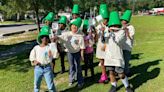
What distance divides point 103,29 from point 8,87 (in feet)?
9.36

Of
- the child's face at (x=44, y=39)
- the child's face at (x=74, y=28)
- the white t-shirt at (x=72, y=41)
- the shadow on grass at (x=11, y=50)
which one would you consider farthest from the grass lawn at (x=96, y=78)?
the shadow on grass at (x=11, y=50)

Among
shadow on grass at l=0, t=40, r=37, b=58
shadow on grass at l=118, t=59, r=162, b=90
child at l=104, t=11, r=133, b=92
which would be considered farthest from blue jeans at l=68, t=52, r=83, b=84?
shadow on grass at l=0, t=40, r=37, b=58

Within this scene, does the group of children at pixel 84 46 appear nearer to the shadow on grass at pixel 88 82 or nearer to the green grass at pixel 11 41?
the shadow on grass at pixel 88 82

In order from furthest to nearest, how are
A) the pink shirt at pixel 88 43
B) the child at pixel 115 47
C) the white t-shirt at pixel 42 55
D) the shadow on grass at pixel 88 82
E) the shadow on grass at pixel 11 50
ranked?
1. the shadow on grass at pixel 11 50
2. the pink shirt at pixel 88 43
3. the shadow on grass at pixel 88 82
4. the child at pixel 115 47
5. the white t-shirt at pixel 42 55

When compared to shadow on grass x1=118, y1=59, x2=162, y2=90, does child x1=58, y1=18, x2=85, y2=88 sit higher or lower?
higher

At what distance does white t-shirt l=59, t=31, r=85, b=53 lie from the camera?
8359 mm

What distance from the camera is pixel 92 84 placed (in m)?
8.77

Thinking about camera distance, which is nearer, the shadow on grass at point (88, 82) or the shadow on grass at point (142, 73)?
the shadow on grass at point (88, 82)

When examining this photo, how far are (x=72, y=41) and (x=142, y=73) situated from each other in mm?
2222

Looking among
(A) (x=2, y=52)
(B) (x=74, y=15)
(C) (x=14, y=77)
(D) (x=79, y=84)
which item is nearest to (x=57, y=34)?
(B) (x=74, y=15)

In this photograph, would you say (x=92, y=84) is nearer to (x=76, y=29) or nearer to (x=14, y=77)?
(x=76, y=29)

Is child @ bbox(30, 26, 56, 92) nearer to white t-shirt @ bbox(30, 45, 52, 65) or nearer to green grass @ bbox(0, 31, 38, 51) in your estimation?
white t-shirt @ bbox(30, 45, 52, 65)

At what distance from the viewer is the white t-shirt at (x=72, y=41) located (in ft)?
27.4

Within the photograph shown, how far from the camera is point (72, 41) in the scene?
8.40m
